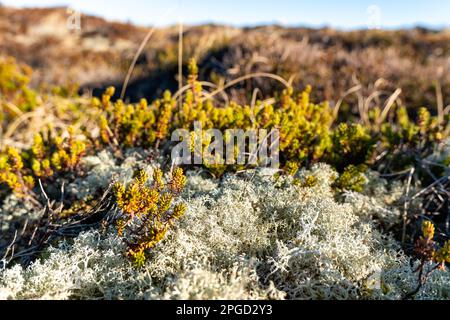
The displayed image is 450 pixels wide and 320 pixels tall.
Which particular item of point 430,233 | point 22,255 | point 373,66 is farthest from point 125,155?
point 373,66

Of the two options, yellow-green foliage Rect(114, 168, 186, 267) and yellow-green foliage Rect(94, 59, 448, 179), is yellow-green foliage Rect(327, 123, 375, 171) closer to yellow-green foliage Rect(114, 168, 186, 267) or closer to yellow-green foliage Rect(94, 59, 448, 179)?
yellow-green foliage Rect(94, 59, 448, 179)

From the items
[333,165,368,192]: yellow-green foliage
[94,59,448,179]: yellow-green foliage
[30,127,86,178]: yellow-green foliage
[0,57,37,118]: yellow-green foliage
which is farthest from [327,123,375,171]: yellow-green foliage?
[0,57,37,118]: yellow-green foliage

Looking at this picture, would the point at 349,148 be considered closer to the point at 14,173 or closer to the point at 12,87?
the point at 14,173

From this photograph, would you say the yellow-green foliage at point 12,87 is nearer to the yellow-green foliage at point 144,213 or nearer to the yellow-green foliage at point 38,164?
the yellow-green foliage at point 38,164

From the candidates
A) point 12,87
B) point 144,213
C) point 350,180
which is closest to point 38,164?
point 144,213

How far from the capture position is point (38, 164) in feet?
8.68

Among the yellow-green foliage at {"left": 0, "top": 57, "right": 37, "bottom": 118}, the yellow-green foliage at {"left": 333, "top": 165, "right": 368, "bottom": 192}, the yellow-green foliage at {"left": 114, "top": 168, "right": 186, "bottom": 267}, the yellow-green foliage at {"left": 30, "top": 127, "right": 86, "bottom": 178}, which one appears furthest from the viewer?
the yellow-green foliage at {"left": 0, "top": 57, "right": 37, "bottom": 118}

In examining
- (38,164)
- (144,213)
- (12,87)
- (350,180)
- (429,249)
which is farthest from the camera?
(12,87)

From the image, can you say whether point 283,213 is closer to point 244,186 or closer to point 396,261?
point 244,186

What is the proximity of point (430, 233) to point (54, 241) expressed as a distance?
77.0 inches

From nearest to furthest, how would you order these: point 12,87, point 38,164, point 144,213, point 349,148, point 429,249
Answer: point 429,249
point 144,213
point 38,164
point 349,148
point 12,87

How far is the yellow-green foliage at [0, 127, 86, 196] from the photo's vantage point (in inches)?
100

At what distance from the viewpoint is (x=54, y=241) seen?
223 centimetres

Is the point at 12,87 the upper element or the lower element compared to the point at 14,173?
upper
